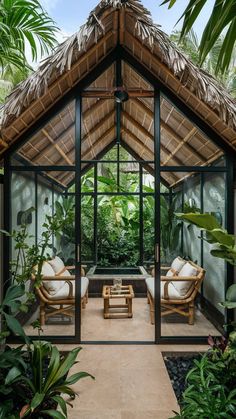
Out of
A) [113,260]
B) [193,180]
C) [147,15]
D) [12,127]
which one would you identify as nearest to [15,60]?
[12,127]

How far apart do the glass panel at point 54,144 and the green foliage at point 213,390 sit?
2.69m

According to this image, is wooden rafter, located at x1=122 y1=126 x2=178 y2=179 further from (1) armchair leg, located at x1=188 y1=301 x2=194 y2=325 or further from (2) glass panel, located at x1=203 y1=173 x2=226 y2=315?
(1) armchair leg, located at x1=188 y1=301 x2=194 y2=325

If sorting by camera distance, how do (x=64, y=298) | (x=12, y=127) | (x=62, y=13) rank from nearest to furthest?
1. (x=12, y=127)
2. (x=64, y=298)
3. (x=62, y=13)

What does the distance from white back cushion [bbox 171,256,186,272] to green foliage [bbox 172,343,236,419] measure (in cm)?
117

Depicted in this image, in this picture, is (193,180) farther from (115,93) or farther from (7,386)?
(7,386)

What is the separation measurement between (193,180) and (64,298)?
223 cm

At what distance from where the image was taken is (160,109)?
411cm

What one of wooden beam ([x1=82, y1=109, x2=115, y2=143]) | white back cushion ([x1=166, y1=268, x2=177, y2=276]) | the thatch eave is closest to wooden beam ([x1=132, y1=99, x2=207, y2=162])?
the thatch eave

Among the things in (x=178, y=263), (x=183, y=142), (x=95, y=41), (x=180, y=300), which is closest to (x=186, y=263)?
(x=178, y=263)

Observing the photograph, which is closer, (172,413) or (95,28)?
(172,413)

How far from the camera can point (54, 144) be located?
4051 mm

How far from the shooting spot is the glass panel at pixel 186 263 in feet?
13.0

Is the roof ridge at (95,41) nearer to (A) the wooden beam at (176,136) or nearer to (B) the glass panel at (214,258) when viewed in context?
(A) the wooden beam at (176,136)

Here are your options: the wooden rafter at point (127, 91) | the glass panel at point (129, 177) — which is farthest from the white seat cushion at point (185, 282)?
the glass panel at point (129, 177)
